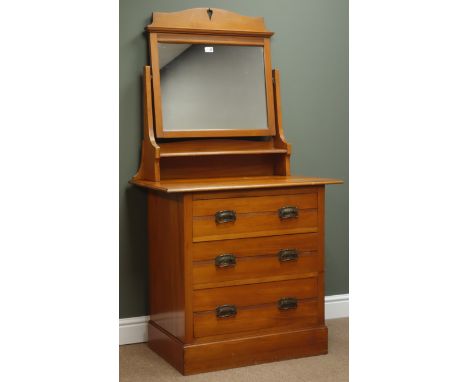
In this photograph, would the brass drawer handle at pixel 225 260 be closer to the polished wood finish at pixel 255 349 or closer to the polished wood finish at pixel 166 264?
the polished wood finish at pixel 166 264

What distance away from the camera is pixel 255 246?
2875 millimetres

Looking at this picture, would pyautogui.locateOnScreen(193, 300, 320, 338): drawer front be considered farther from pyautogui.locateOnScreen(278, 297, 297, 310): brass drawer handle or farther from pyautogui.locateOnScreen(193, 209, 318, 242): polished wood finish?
pyautogui.locateOnScreen(193, 209, 318, 242): polished wood finish

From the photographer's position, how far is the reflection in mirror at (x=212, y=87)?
3148mm

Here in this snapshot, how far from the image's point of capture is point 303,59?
3.53 meters

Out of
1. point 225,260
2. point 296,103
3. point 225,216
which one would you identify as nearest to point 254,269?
point 225,260

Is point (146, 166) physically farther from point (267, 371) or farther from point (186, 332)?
point (267, 371)

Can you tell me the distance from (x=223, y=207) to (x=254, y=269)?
326 mm

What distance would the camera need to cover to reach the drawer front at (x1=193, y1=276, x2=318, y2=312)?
9.14 feet

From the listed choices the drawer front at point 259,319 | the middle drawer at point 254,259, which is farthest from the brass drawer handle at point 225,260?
the drawer front at point 259,319
